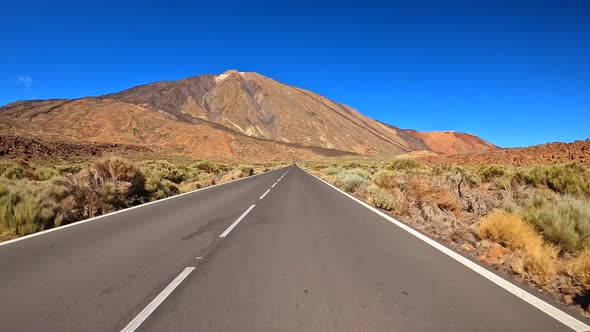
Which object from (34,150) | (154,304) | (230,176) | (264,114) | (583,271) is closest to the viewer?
(154,304)

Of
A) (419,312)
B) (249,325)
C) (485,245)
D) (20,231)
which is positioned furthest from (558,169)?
(20,231)

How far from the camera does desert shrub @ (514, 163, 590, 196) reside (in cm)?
1215

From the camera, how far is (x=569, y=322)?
3.52m

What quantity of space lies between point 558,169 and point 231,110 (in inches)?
6633

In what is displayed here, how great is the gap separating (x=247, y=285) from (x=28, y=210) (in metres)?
7.00

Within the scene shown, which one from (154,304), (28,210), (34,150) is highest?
(154,304)

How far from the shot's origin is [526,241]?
6270mm

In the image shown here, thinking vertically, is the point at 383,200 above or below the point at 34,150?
above

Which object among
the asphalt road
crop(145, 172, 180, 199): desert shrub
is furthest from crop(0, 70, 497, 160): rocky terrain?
the asphalt road

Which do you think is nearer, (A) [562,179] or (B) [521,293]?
(B) [521,293]

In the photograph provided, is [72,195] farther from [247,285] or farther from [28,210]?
[247,285]

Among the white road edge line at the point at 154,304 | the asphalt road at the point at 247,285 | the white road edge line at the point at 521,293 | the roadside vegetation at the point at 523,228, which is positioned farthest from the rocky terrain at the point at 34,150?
the white road edge line at the point at 521,293

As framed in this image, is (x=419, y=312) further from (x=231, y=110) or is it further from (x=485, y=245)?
(x=231, y=110)

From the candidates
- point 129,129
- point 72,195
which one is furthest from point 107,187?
point 129,129
